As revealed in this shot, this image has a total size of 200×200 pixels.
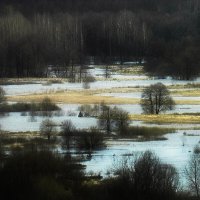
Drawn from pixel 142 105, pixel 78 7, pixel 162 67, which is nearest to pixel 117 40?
pixel 162 67

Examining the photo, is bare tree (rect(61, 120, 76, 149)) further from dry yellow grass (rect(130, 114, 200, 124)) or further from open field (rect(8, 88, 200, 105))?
open field (rect(8, 88, 200, 105))

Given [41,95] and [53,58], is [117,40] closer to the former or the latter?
[53,58]

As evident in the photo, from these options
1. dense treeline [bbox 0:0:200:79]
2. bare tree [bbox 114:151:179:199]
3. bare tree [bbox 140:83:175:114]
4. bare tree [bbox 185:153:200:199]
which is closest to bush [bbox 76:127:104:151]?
bare tree [bbox 185:153:200:199]

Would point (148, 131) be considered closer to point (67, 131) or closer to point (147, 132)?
point (147, 132)

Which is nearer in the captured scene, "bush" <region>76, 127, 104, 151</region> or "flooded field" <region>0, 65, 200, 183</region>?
"flooded field" <region>0, 65, 200, 183</region>

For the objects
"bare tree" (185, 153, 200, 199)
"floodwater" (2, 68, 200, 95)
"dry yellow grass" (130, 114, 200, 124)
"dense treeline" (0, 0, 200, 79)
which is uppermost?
"dense treeline" (0, 0, 200, 79)

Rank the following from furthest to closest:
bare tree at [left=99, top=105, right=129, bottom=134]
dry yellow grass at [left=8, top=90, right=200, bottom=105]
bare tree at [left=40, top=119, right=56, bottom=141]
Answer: dry yellow grass at [left=8, top=90, right=200, bottom=105]
bare tree at [left=99, top=105, right=129, bottom=134]
bare tree at [left=40, top=119, right=56, bottom=141]

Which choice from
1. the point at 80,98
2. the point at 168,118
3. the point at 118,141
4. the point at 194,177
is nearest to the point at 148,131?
the point at 118,141
